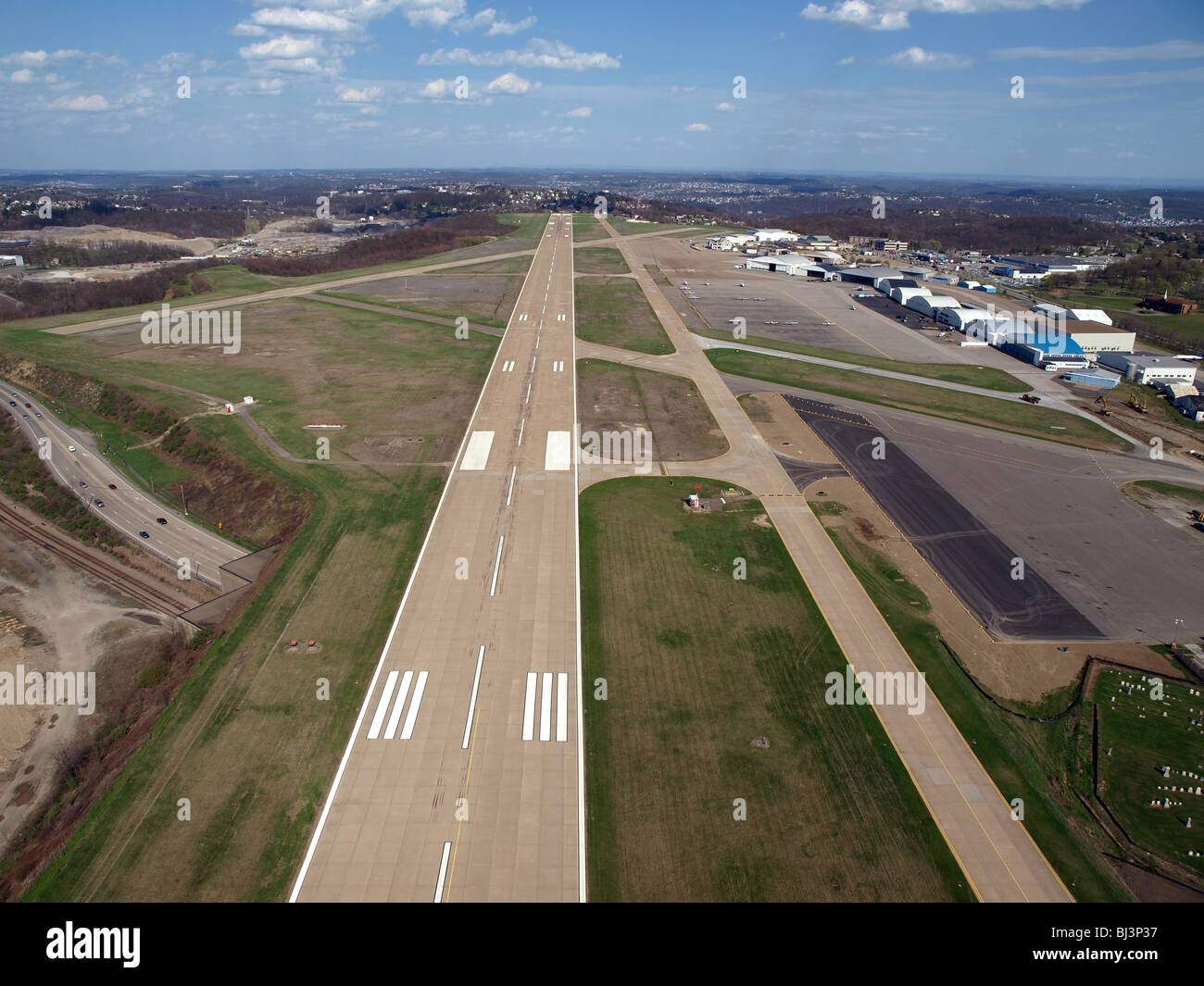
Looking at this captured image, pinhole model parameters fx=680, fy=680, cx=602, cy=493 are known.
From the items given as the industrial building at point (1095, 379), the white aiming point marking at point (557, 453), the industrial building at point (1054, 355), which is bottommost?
the white aiming point marking at point (557, 453)

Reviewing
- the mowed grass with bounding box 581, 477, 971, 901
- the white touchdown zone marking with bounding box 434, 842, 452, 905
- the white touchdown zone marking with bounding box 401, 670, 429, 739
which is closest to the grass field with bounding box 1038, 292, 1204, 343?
the mowed grass with bounding box 581, 477, 971, 901

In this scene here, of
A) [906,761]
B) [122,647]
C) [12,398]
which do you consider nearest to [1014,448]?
[906,761]

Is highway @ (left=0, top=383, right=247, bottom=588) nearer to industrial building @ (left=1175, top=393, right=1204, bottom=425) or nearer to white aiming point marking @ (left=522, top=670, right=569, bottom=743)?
white aiming point marking @ (left=522, top=670, right=569, bottom=743)

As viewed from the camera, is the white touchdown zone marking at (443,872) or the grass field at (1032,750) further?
the grass field at (1032,750)

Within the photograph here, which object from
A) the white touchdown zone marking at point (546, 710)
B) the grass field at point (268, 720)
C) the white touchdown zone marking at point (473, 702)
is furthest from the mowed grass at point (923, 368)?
the white touchdown zone marking at point (473, 702)

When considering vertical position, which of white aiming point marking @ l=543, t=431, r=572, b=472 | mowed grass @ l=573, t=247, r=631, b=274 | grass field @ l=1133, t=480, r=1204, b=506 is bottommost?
grass field @ l=1133, t=480, r=1204, b=506

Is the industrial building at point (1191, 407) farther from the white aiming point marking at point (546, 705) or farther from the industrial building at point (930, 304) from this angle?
the white aiming point marking at point (546, 705)

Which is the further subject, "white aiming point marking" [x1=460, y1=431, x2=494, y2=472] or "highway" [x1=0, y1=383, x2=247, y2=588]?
"white aiming point marking" [x1=460, y1=431, x2=494, y2=472]
